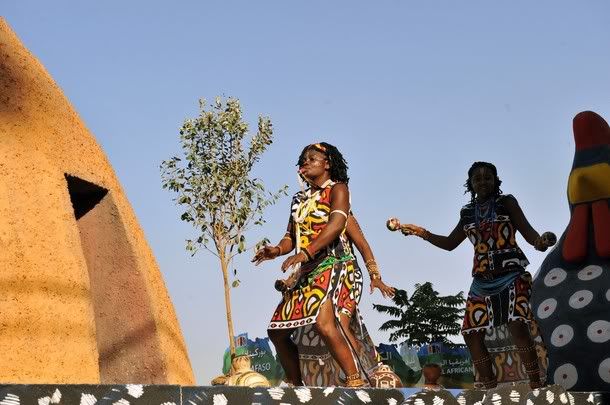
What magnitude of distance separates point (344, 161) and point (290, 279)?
0.94 meters

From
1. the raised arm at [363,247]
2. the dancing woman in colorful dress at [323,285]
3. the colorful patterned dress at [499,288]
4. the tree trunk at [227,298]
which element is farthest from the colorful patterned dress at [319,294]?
the tree trunk at [227,298]

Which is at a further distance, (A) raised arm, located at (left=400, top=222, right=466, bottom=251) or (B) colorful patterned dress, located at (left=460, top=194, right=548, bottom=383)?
(A) raised arm, located at (left=400, top=222, right=466, bottom=251)

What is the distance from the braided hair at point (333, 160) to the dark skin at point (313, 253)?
3 centimetres

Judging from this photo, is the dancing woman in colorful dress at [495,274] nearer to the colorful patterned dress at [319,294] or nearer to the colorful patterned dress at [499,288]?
the colorful patterned dress at [499,288]

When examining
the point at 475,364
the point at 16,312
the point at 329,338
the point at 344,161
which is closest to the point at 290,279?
the point at 329,338

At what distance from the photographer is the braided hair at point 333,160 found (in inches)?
223

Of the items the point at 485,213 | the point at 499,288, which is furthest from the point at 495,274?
the point at 485,213

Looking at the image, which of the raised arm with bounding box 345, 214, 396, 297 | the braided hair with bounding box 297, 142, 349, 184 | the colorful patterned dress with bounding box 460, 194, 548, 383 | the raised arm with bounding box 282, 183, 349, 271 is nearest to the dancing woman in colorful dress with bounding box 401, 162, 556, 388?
the colorful patterned dress with bounding box 460, 194, 548, 383

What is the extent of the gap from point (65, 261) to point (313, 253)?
1377 mm

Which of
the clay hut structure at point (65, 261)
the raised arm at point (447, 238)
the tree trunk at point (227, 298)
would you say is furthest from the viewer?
the tree trunk at point (227, 298)

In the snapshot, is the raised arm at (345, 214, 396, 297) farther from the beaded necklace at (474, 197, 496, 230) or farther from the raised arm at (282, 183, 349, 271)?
the beaded necklace at (474, 197, 496, 230)

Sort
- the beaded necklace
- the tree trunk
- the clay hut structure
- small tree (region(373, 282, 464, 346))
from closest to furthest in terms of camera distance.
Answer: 1. the clay hut structure
2. the beaded necklace
3. the tree trunk
4. small tree (region(373, 282, 464, 346))

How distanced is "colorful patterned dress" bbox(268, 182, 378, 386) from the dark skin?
6 centimetres

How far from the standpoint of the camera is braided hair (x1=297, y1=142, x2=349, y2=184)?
5.67m
